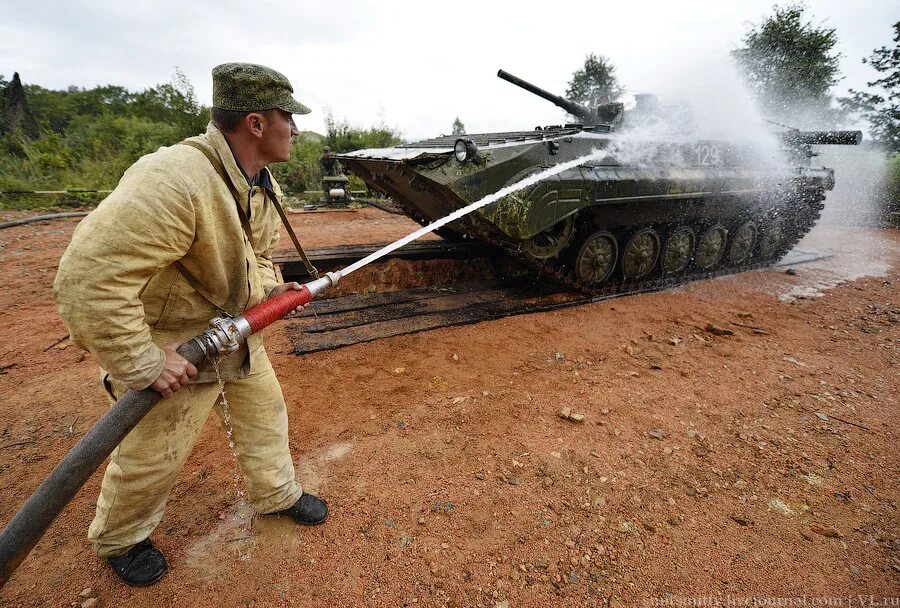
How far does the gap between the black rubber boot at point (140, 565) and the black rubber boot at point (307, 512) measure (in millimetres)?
549

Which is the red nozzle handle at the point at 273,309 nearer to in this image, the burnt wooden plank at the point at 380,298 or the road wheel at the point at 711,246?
the burnt wooden plank at the point at 380,298

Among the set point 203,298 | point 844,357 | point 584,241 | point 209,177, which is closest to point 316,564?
point 203,298

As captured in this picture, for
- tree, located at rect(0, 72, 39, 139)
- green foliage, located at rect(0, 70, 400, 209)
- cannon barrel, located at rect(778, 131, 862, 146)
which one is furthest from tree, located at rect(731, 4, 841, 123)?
tree, located at rect(0, 72, 39, 139)

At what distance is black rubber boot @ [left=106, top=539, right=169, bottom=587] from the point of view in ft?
6.21

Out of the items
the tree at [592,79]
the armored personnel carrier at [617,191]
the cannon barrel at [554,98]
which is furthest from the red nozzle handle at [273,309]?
the tree at [592,79]

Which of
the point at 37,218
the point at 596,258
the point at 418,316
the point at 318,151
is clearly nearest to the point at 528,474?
the point at 418,316

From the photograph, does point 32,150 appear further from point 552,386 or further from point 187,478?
point 552,386

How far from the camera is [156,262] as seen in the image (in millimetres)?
1364

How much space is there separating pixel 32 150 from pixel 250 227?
15.9 m

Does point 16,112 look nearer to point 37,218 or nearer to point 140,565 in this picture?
point 37,218

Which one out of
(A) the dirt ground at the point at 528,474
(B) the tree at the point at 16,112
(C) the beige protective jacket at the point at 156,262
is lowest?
(A) the dirt ground at the point at 528,474

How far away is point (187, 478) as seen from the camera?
257 centimetres

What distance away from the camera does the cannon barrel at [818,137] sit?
787 cm

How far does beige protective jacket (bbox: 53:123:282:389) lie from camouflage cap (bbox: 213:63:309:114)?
0.13m
